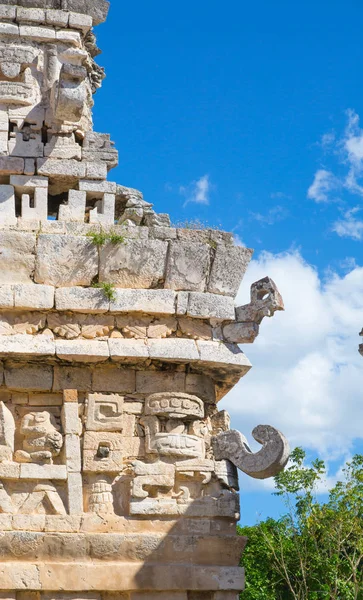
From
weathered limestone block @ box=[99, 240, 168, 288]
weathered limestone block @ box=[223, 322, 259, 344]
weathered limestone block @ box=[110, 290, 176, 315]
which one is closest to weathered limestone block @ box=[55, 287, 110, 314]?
weathered limestone block @ box=[110, 290, 176, 315]

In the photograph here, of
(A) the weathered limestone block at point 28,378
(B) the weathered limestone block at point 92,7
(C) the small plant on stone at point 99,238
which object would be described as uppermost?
(B) the weathered limestone block at point 92,7

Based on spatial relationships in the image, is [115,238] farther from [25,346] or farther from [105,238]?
[25,346]

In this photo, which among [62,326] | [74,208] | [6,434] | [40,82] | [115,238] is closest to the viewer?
[6,434]

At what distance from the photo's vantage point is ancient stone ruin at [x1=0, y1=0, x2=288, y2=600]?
10.0 metres

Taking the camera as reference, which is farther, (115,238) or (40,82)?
(40,82)

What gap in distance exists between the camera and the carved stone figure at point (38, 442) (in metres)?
10.2

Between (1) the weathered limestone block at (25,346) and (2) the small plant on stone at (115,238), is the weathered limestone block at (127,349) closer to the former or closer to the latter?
(1) the weathered limestone block at (25,346)

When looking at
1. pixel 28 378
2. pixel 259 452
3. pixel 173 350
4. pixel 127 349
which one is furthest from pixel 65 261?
pixel 259 452

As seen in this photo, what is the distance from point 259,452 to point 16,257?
11.0ft

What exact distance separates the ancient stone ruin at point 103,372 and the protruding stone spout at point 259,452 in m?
0.02

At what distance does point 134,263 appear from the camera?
35.5 ft

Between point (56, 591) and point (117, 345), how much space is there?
2.55 metres

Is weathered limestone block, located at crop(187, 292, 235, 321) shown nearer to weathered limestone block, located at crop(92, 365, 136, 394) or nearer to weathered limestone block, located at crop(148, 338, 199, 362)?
weathered limestone block, located at crop(148, 338, 199, 362)

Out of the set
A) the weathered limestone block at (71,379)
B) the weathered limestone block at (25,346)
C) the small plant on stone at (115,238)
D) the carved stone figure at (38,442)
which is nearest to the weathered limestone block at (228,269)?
the small plant on stone at (115,238)
